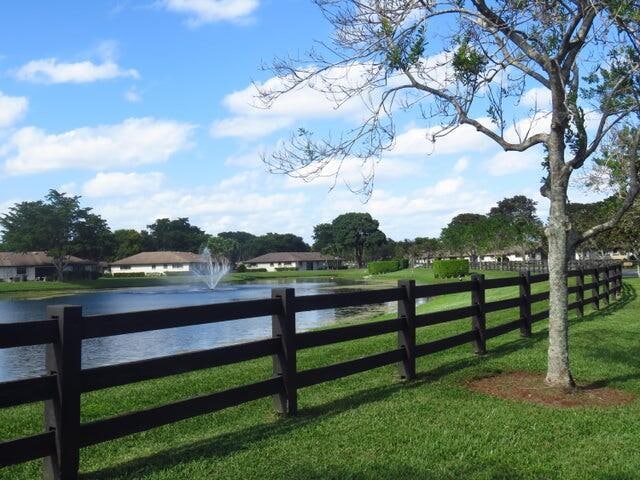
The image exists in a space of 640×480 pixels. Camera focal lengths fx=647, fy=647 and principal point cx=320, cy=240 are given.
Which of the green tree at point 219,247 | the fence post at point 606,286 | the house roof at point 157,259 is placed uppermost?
the green tree at point 219,247

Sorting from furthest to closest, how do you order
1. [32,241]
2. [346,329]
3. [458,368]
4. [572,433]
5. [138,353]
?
1. [32,241]
2. [138,353]
3. [458,368]
4. [346,329]
5. [572,433]

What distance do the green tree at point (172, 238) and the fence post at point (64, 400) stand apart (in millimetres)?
150233

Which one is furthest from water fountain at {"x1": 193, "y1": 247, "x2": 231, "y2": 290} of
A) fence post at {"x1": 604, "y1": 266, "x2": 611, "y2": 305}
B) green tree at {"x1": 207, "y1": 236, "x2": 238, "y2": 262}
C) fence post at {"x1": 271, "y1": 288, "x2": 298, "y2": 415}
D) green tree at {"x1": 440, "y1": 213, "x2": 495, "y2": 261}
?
fence post at {"x1": 271, "y1": 288, "x2": 298, "y2": 415}

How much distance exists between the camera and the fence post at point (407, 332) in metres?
8.87

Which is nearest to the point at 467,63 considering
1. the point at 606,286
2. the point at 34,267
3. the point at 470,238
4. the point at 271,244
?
the point at 606,286

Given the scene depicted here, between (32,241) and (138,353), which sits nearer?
(138,353)

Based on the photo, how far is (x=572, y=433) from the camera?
6430 millimetres

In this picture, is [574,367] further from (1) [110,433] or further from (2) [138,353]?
(2) [138,353]

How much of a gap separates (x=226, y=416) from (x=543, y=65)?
6009 millimetres

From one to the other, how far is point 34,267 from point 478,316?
10663 centimetres

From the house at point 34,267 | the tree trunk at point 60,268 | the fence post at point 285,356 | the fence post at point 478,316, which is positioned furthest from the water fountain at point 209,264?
the fence post at point 285,356

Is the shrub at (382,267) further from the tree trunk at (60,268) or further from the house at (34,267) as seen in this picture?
the tree trunk at (60,268)

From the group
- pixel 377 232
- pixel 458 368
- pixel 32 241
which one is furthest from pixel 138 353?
pixel 377 232

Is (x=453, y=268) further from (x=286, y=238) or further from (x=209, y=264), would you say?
(x=286, y=238)
